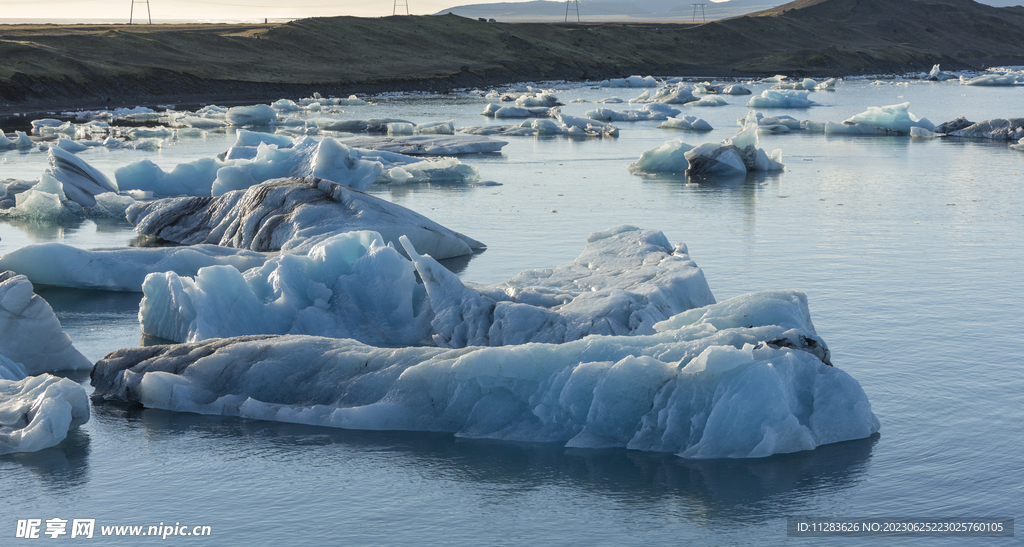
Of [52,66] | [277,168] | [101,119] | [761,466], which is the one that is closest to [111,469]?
[761,466]

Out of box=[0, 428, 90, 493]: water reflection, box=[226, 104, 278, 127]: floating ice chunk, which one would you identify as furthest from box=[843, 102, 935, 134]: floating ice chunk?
box=[0, 428, 90, 493]: water reflection

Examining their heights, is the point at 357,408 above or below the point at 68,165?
below

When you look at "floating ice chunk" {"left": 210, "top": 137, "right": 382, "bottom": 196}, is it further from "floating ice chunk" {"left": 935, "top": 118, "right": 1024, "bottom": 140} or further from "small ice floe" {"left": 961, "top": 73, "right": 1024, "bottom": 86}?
"small ice floe" {"left": 961, "top": 73, "right": 1024, "bottom": 86}

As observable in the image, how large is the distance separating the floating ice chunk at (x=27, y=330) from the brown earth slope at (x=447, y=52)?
33.6 meters

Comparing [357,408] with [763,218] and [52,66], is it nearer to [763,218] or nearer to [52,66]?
[763,218]

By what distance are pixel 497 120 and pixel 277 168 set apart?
66.4ft

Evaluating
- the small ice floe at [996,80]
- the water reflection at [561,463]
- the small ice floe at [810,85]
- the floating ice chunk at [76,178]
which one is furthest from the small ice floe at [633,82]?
the water reflection at [561,463]

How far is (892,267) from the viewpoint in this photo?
10.4 m

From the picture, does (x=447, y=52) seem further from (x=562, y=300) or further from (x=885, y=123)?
(x=562, y=300)

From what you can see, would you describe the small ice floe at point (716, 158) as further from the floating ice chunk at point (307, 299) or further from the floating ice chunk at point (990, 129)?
the floating ice chunk at point (307, 299)

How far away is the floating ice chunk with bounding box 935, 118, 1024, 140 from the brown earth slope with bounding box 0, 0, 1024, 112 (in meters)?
30.6

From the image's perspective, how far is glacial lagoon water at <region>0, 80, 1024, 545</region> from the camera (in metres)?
4.71

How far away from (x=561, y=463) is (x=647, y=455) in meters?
0.50

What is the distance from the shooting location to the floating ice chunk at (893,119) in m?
A: 26.8
